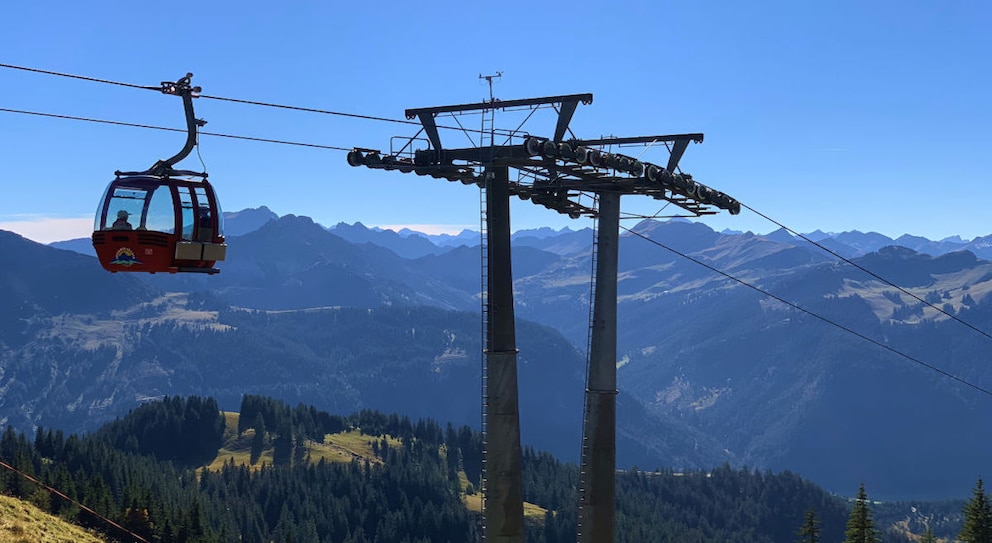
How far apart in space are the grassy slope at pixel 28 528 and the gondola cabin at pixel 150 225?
25964 mm

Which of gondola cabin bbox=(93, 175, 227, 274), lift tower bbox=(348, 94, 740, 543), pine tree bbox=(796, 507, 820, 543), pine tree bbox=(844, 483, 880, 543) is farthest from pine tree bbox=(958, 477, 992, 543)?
gondola cabin bbox=(93, 175, 227, 274)

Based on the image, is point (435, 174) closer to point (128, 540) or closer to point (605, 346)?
point (605, 346)

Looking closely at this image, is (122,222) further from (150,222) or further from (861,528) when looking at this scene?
(861,528)

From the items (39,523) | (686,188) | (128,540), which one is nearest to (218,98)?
(686,188)

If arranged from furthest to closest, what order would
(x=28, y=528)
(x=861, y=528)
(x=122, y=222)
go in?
(x=861, y=528), (x=28, y=528), (x=122, y=222)

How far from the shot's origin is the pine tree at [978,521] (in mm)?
106625

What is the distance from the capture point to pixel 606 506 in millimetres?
32344

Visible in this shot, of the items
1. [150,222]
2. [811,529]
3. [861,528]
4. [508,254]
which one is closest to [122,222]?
[150,222]

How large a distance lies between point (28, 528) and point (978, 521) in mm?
93204

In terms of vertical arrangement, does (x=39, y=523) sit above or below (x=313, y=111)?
below

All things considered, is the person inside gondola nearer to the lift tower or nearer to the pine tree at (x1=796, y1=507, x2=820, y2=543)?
the lift tower

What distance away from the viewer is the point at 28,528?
5925 centimetres

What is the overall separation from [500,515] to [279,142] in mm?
14015

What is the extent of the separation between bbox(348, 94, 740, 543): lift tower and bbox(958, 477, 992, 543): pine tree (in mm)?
87914
